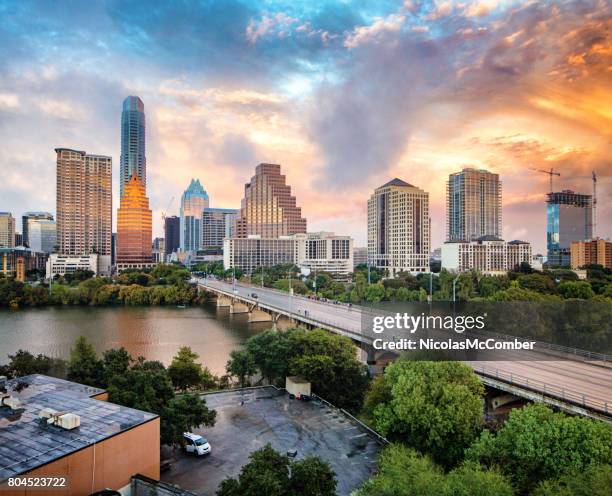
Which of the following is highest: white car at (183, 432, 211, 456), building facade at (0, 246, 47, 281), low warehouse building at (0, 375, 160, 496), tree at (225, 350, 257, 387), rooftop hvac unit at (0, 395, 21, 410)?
building facade at (0, 246, 47, 281)

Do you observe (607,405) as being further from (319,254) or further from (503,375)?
(319,254)

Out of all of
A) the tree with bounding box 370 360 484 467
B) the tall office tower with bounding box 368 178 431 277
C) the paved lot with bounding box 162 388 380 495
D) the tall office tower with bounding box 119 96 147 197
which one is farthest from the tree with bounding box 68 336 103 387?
the tall office tower with bounding box 119 96 147 197

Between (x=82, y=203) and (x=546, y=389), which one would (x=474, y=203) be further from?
(x=546, y=389)

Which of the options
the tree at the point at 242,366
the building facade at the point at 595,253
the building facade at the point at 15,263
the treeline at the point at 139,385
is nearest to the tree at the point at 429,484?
the treeline at the point at 139,385

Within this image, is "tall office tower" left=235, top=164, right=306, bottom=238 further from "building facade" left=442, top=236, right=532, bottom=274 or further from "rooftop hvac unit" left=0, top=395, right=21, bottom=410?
"rooftop hvac unit" left=0, top=395, right=21, bottom=410

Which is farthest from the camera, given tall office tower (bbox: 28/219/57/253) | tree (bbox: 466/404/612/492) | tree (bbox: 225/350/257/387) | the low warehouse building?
tall office tower (bbox: 28/219/57/253)

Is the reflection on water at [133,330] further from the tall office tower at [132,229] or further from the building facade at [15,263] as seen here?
the tall office tower at [132,229]
